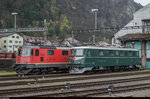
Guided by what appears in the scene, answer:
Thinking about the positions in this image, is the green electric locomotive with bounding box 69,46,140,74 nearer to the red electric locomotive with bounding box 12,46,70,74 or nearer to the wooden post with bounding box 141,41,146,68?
the red electric locomotive with bounding box 12,46,70,74

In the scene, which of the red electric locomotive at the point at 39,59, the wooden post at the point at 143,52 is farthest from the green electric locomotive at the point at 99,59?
the wooden post at the point at 143,52

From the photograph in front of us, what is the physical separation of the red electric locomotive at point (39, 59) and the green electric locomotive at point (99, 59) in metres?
1.79

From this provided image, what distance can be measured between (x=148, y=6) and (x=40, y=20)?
345 feet

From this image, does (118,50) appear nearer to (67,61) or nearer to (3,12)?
(67,61)

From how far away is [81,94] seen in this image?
683 inches

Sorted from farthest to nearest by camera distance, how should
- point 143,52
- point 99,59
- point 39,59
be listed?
point 143,52
point 99,59
point 39,59

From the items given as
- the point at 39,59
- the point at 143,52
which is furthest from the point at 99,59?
the point at 143,52

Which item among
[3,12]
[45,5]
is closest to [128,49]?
[3,12]

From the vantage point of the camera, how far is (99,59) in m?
33.0

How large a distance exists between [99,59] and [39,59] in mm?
7037

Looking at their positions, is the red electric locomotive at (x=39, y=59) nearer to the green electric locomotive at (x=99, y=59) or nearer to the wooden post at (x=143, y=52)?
the green electric locomotive at (x=99, y=59)

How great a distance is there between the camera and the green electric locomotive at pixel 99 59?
103 feet

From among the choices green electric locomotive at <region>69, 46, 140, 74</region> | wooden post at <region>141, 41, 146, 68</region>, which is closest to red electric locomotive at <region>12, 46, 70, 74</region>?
green electric locomotive at <region>69, 46, 140, 74</region>

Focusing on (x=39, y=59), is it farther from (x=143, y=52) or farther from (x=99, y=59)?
(x=143, y=52)
